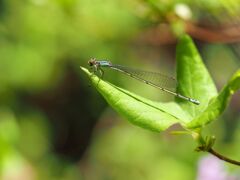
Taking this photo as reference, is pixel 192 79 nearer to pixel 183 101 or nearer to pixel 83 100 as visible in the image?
pixel 183 101

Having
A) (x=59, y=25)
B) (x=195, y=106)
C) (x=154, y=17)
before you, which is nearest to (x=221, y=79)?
(x=59, y=25)

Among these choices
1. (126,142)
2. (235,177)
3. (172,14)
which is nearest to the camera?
(172,14)

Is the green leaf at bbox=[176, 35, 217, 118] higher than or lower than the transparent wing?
higher

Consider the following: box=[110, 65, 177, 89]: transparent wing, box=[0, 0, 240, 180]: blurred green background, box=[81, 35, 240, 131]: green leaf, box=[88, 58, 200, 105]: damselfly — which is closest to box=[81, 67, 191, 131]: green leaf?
box=[81, 35, 240, 131]: green leaf

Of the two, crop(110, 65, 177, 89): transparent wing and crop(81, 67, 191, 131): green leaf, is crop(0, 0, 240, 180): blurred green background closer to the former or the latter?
crop(110, 65, 177, 89): transparent wing

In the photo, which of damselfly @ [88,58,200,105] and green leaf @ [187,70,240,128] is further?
damselfly @ [88,58,200,105]

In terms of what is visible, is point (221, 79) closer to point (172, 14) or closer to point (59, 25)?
point (59, 25)
